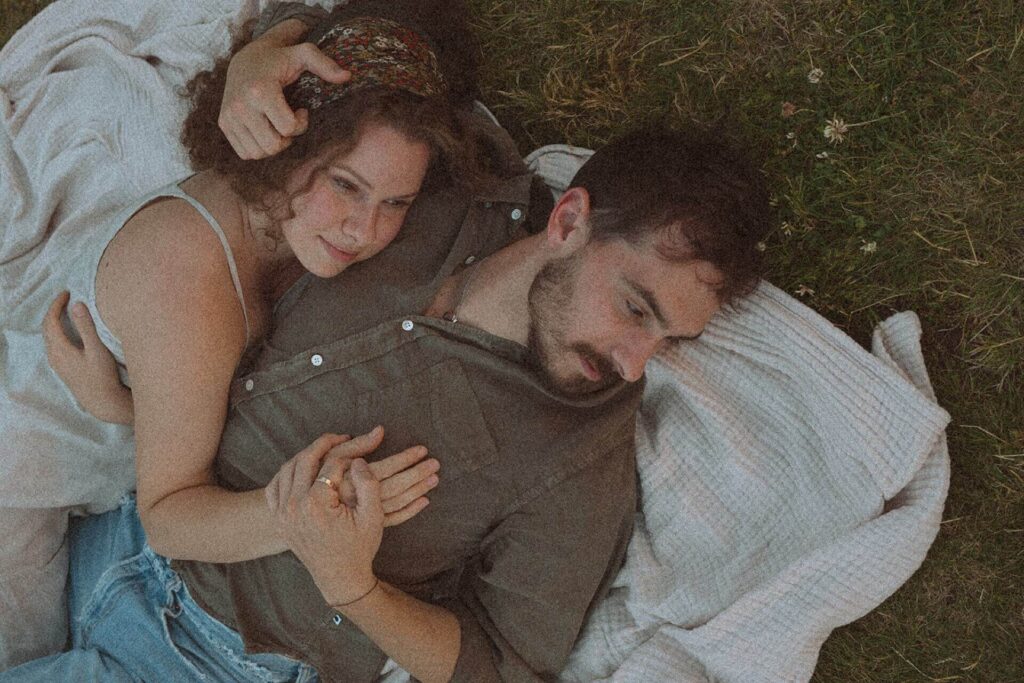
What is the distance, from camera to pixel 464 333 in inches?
109

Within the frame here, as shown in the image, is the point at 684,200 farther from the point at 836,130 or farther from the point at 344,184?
the point at 344,184

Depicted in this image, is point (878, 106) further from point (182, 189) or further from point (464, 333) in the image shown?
point (182, 189)

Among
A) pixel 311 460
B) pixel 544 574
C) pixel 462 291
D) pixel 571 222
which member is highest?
pixel 571 222

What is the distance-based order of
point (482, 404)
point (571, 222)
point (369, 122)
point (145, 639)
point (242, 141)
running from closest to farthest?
1. point (369, 122)
2. point (242, 141)
3. point (571, 222)
4. point (482, 404)
5. point (145, 639)

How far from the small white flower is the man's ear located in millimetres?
977

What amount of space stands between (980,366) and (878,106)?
0.97 metres

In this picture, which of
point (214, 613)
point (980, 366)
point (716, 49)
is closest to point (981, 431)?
point (980, 366)

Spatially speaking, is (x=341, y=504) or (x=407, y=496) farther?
(x=407, y=496)

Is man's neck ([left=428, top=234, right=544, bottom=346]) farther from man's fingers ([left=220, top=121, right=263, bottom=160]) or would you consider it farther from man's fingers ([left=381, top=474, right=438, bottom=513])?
man's fingers ([left=220, top=121, right=263, bottom=160])

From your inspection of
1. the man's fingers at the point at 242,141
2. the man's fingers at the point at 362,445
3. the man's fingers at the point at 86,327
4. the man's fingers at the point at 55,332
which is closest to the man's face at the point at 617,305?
the man's fingers at the point at 362,445

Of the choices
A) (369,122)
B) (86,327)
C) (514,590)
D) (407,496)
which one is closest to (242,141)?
(369,122)

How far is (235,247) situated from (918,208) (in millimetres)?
2279

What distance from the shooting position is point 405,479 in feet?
8.52

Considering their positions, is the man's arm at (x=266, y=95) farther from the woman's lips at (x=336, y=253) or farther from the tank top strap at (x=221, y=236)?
the woman's lips at (x=336, y=253)
